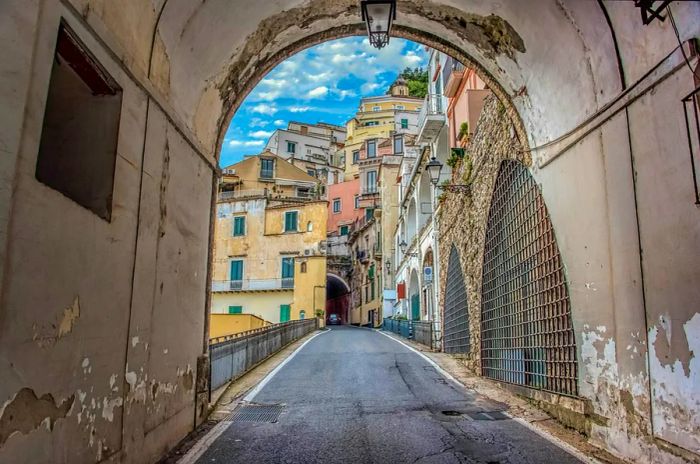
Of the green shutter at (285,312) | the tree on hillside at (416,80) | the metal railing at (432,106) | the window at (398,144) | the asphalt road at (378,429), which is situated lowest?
the asphalt road at (378,429)

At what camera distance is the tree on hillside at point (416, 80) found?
246 ft

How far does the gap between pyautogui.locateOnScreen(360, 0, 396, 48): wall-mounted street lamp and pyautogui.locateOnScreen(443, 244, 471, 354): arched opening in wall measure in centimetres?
864

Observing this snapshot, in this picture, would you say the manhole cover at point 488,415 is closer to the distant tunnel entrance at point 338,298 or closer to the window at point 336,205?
the distant tunnel entrance at point 338,298

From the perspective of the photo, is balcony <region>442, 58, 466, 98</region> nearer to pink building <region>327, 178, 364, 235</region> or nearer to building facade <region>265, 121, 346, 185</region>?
pink building <region>327, 178, 364, 235</region>

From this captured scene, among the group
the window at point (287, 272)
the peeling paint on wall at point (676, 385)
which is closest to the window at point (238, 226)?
the window at point (287, 272)

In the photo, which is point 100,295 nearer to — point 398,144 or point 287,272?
point 287,272

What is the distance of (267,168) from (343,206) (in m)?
11.6

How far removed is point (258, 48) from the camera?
7.09 metres

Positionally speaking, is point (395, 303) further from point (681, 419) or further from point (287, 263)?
point (681, 419)

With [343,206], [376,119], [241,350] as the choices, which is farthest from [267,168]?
[241,350]

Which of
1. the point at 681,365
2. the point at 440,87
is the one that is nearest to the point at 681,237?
the point at 681,365

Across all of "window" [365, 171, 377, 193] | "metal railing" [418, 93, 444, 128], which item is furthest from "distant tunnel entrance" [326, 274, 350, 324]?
"metal railing" [418, 93, 444, 128]

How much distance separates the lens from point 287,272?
4456 centimetres

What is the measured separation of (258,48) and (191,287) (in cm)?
331
